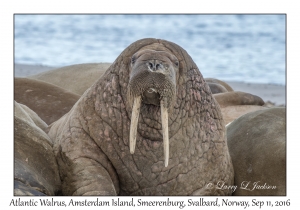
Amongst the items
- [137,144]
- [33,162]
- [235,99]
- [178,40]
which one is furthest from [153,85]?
[178,40]

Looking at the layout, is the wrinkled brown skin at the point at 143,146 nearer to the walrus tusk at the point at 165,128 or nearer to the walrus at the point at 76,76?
the walrus tusk at the point at 165,128

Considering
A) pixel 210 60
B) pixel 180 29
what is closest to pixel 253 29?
pixel 180 29

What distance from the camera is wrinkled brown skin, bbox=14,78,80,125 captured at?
25.8ft

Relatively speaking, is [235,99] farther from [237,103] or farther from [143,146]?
[143,146]

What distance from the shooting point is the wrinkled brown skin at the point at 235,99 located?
847 cm

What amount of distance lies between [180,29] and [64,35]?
4867mm

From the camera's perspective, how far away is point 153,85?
5.09m

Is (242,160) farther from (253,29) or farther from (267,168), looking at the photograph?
(253,29)

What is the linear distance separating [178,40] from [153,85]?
66.4 ft

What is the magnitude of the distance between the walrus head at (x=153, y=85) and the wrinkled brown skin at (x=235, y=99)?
121 inches

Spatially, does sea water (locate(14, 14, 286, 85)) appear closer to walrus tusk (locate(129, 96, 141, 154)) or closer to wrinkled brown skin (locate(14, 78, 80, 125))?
wrinkled brown skin (locate(14, 78, 80, 125))

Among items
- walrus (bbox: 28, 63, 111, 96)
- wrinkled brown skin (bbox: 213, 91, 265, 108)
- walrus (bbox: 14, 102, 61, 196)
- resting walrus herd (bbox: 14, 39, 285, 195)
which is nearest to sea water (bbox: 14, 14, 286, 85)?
walrus (bbox: 28, 63, 111, 96)

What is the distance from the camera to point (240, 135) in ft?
21.4

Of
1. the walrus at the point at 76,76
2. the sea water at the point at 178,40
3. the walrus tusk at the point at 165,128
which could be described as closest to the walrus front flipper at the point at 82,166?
the walrus tusk at the point at 165,128
